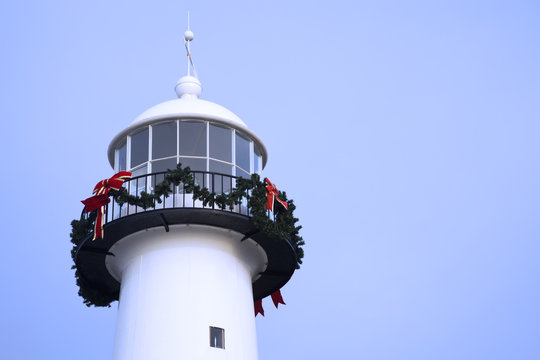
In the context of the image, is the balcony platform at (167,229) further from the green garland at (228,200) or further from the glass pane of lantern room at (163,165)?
the glass pane of lantern room at (163,165)

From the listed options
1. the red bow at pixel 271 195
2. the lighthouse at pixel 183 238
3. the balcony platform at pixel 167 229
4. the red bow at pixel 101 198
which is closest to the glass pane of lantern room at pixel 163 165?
the lighthouse at pixel 183 238

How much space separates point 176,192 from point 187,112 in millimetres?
2510

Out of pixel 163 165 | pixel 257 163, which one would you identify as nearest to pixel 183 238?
pixel 163 165

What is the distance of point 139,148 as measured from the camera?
2806 cm

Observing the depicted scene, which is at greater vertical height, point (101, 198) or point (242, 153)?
point (242, 153)

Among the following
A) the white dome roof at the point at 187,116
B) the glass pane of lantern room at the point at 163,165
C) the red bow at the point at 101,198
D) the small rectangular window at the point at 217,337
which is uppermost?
the white dome roof at the point at 187,116

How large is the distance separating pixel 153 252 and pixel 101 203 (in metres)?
2.04

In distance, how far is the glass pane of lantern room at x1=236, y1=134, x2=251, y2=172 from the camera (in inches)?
1112

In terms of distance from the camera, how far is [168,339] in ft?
82.8

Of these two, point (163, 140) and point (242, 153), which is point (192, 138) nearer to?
point (163, 140)

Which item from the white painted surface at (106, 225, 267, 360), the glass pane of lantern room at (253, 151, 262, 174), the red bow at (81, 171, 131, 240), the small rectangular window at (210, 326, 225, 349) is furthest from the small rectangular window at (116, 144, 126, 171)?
the small rectangular window at (210, 326, 225, 349)

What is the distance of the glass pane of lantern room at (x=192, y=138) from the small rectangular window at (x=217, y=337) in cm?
507

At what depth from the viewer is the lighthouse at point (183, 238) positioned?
2573cm

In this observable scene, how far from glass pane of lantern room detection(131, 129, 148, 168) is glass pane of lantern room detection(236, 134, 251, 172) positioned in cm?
266
